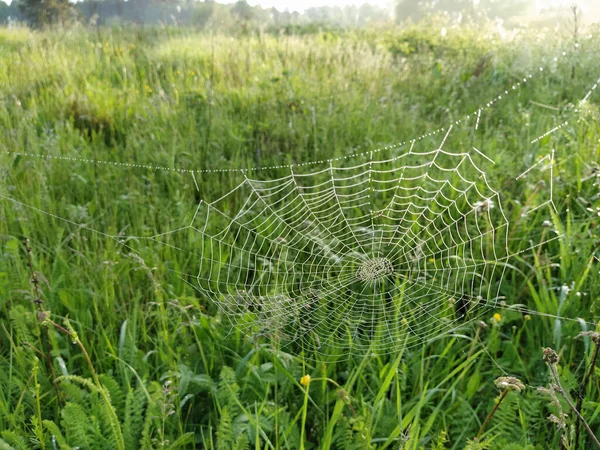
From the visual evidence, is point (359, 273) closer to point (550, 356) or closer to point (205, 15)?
point (550, 356)

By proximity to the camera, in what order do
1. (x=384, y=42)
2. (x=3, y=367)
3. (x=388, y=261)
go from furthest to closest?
(x=384, y=42), (x=388, y=261), (x=3, y=367)

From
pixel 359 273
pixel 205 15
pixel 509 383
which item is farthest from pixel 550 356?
pixel 205 15

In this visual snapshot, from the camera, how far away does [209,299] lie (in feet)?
7.30

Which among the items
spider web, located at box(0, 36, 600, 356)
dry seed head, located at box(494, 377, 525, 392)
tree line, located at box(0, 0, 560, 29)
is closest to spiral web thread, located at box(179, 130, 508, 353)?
spider web, located at box(0, 36, 600, 356)

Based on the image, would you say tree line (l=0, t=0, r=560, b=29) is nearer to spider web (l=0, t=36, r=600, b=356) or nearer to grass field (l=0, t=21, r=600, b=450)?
grass field (l=0, t=21, r=600, b=450)

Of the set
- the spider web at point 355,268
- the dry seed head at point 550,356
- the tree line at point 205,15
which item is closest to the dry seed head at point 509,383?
the dry seed head at point 550,356

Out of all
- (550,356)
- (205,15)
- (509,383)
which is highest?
(205,15)

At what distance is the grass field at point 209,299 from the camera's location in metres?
1.82

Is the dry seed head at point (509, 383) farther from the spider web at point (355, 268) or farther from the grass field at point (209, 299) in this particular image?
the spider web at point (355, 268)

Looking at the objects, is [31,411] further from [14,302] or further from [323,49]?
[323,49]

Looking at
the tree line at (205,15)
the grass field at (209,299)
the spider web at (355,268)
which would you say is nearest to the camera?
the grass field at (209,299)

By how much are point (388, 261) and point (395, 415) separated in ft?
2.80

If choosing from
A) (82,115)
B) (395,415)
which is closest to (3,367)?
(395,415)

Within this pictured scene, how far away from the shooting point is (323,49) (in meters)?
8.00
